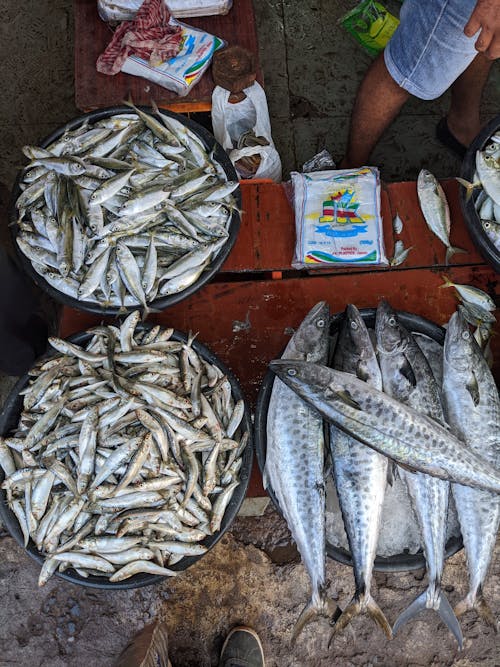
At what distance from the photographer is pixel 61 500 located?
2.21m

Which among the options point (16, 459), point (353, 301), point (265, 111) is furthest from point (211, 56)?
point (16, 459)

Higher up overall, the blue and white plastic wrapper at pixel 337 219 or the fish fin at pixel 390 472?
the blue and white plastic wrapper at pixel 337 219

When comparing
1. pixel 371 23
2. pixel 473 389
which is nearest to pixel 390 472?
pixel 473 389

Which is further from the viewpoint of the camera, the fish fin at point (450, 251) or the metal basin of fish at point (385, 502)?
the fish fin at point (450, 251)

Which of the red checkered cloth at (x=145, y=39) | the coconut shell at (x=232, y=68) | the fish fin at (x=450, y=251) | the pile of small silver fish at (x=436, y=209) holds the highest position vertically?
the red checkered cloth at (x=145, y=39)

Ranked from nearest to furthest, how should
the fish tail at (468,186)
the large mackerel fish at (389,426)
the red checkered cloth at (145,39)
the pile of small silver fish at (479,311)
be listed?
1. the large mackerel fish at (389,426)
2. the fish tail at (468,186)
3. the pile of small silver fish at (479,311)
4. the red checkered cloth at (145,39)

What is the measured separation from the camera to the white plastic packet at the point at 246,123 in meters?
3.09

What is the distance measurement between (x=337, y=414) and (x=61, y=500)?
3.65 feet

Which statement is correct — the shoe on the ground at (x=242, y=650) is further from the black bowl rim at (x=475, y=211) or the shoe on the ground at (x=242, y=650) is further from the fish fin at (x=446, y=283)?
the black bowl rim at (x=475, y=211)

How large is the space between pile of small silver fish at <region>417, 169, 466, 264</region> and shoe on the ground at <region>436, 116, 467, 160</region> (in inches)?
38.3

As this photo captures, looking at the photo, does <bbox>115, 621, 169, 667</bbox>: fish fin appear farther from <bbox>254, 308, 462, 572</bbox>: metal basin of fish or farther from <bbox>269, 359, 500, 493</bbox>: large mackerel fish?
<bbox>269, 359, 500, 493</bbox>: large mackerel fish

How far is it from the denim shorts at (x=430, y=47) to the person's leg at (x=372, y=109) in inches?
4.2

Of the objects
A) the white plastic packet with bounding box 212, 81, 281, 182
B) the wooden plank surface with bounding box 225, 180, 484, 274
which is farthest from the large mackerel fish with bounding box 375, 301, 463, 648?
the white plastic packet with bounding box 212, 81, 281, 182

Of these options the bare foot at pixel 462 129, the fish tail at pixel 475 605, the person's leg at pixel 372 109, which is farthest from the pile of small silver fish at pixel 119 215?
the bare foot at pixel 462 129
